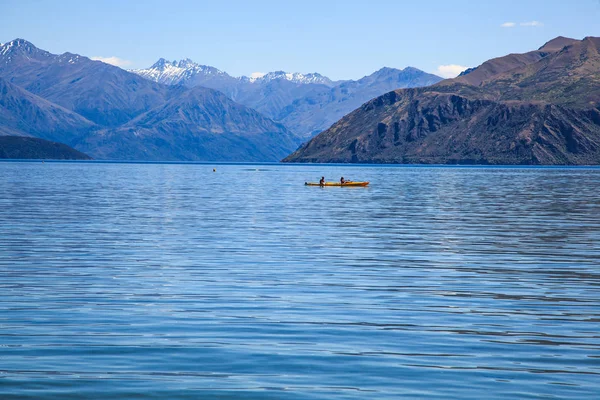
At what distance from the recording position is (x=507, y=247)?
4850 centimetres

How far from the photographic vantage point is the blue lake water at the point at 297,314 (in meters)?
18.7

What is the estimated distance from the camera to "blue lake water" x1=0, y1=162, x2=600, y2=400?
18.7 m

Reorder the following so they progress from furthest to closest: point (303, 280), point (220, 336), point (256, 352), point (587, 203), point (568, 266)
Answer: point (587, 203), point (568, 266), point (303, 280), point (220, 336), point (256, 352)

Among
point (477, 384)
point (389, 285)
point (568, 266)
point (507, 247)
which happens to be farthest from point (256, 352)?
point (507, 247)

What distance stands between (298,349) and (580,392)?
22.9 feet

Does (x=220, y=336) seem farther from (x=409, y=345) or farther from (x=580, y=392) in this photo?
(x=580, y=392)

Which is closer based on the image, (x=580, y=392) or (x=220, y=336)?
(x=580, y=392)

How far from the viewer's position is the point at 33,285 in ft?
106

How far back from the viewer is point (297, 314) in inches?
1050

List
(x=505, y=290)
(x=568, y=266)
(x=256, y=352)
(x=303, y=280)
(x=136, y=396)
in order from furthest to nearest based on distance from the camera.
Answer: (x=568, y=266) < (x=303, y=280) < (x=505, y=290) < (x=256, y=352) < (x=136, y=396)

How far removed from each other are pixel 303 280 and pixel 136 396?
57.8 ft

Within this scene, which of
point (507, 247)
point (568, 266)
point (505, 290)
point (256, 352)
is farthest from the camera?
point (507, 247)

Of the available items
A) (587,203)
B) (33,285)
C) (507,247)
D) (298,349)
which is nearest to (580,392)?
(298,349)

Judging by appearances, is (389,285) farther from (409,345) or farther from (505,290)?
(409,345)
